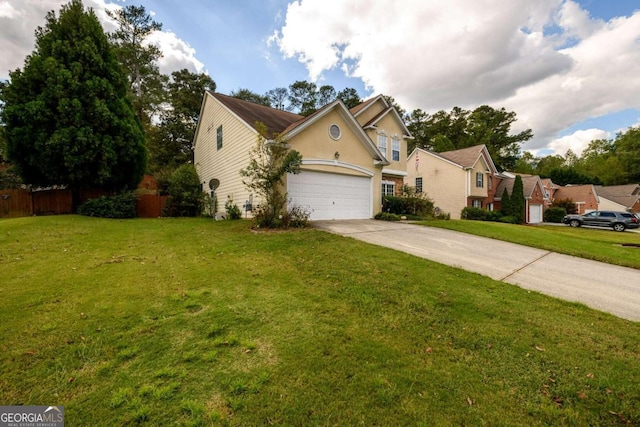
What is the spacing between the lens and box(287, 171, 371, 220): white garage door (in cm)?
1119

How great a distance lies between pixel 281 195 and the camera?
9953 mm

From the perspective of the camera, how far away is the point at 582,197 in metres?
36.2

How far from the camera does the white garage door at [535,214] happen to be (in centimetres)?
2967

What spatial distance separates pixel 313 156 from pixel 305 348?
31.6 feet

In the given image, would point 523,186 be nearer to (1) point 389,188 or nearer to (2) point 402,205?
(1) point 389,188

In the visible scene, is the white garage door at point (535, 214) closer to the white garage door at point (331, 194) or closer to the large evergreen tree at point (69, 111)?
the white garage door at point (331, 194)

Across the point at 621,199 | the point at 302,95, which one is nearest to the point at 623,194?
the point at 621,199

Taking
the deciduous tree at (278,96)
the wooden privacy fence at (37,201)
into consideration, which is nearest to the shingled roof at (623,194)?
the deciduous tree at (278,96)

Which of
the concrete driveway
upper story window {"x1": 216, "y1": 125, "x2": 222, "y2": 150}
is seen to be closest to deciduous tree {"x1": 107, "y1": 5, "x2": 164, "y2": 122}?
upper story window {"x1": 216, "y1": 125, "x2": 222, "y2": 150}

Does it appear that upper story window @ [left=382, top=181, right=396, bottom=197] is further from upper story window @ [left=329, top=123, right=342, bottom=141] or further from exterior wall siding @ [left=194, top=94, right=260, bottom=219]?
exterior wall siding @ [left=194, top=94, right=260, bottom=219]

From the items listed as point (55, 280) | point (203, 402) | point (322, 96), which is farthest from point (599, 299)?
point (322, 96)

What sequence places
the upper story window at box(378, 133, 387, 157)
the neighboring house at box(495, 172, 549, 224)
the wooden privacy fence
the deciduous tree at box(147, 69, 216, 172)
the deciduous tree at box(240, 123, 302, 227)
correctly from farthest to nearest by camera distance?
the neighboring house at box(495, 172, 549, 224)
the deciduous tree at box(147, 69, 216, 172)
the upper story window at box(378, 133, 387, 157)
the wooden privacy fence
the deciduous tree at box(240, 123, 302, 227)

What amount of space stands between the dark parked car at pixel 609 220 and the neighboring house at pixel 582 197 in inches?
520

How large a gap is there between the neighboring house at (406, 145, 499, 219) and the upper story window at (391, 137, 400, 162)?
6580 mm
